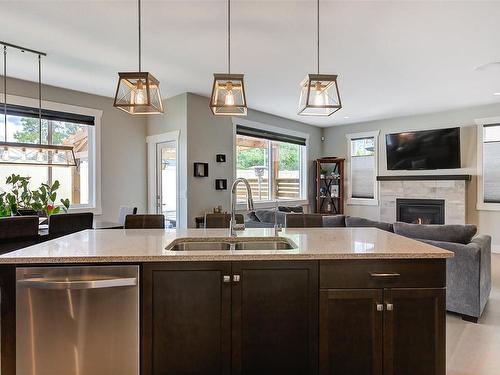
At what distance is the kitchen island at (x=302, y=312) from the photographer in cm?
177

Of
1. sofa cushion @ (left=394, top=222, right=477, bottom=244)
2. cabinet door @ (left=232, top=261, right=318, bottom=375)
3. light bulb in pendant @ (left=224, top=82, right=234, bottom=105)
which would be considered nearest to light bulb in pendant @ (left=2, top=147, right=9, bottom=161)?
light bulb in pendant @ (left=224, top=82, right=234, bottom=105)

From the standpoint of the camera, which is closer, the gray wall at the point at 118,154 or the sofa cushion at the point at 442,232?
the sofa cushion at the point at 442,232

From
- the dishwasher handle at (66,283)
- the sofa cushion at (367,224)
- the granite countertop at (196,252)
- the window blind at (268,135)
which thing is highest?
the window blind at (268,135)

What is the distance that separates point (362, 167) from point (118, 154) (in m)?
5.50

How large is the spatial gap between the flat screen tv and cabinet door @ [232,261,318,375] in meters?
6.06

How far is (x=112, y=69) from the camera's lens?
427cm

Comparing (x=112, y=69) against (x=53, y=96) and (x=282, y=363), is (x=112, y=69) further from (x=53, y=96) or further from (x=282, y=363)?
(x=282, y=363)

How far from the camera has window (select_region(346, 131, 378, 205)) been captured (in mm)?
7727

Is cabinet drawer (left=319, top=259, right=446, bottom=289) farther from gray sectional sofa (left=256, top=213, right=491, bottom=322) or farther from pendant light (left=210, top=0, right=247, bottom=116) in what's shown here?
pendant light (left=210, top=0, right=247, bottom=116)

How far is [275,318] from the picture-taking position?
5.89ft

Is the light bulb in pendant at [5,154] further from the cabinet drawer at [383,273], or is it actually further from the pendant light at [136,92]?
the cabinet drawer at [383,273]

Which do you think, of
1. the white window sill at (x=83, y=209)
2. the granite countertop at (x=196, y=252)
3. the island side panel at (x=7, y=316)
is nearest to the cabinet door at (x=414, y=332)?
the granite countertop at (x=196, y=252)

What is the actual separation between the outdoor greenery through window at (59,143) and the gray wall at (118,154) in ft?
0.90

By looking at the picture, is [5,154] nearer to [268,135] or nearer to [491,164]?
[268,135]
